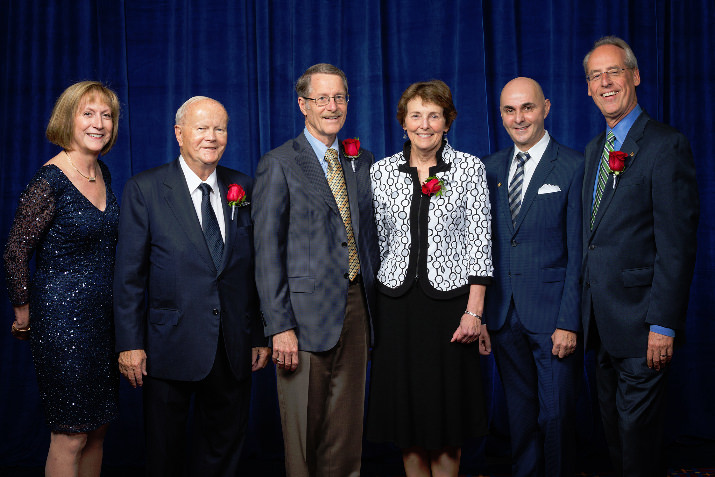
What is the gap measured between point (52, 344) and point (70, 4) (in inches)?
94.2

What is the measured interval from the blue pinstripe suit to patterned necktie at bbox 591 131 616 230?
0.09m

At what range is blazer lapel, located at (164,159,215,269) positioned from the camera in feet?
7.98

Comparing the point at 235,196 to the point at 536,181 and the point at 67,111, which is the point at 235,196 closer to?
the point at 67,111

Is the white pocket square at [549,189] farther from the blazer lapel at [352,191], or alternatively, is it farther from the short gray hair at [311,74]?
the short gray hair at [311,74]

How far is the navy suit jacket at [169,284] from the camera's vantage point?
2416 millimetres

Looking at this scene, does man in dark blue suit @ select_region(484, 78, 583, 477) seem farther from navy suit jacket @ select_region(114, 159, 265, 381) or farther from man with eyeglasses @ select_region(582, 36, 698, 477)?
navy suit jacket @ select_region(114, 159, 265, 381)

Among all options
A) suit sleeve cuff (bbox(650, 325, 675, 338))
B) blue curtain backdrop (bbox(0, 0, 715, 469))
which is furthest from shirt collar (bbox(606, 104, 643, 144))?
blue curtain backdrop (bbox(0, 0, 715, 469))

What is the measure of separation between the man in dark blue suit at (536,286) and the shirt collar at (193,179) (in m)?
1.19

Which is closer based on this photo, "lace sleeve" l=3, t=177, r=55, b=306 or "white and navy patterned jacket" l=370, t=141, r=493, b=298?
"lace sleeve" l=3, t=177, r=55, b=306

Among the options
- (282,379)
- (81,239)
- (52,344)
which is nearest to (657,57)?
(282,379)

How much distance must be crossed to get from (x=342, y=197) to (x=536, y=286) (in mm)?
879

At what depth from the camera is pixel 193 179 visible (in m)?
2.52

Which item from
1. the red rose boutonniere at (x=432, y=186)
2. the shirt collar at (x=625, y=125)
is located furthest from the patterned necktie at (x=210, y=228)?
the shirt collar at (x=625, y=125)

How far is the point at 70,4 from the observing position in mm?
3828
